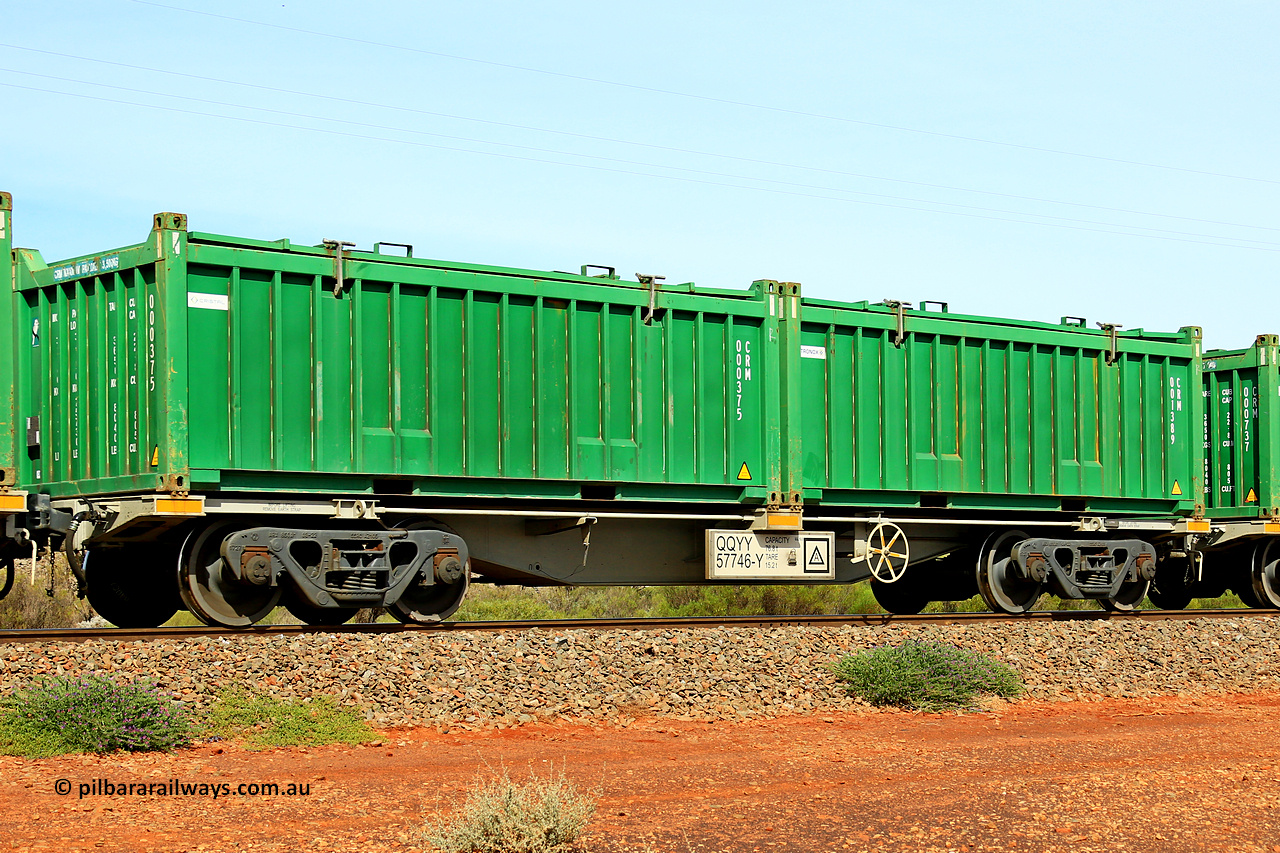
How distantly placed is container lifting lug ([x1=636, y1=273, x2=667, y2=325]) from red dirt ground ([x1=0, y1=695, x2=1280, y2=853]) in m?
5.03

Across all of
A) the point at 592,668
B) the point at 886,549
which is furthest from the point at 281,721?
the point at 886,549

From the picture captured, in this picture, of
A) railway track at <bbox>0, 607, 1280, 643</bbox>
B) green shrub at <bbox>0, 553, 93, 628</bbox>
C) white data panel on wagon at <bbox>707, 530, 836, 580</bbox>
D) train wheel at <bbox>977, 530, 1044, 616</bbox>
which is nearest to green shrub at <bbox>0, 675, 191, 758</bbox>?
railway track at <bbox>0, 607, 1280, 643</bbox>

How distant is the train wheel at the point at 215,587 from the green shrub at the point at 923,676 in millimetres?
5258

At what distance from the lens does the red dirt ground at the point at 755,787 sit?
21.4ft

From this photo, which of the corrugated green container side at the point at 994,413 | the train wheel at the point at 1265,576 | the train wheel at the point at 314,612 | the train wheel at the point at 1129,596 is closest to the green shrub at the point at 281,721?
the train wheel at the point at 314,612

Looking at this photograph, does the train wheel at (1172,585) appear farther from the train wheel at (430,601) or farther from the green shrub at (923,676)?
the train wheel at (430,601)

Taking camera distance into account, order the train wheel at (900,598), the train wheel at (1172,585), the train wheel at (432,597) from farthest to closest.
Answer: the train wheel at (1172,585)
the train wheel at (900,598)
the train wheel at (432,597)

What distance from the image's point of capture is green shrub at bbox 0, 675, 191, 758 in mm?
8344

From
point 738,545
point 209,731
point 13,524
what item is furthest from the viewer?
point 738,545

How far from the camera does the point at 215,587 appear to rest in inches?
462

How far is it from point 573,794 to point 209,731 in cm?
312

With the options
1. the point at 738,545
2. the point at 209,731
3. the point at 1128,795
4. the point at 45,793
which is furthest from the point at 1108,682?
the point at 45,793

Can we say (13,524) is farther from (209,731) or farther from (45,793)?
(45,793)

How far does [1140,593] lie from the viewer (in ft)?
56.1
